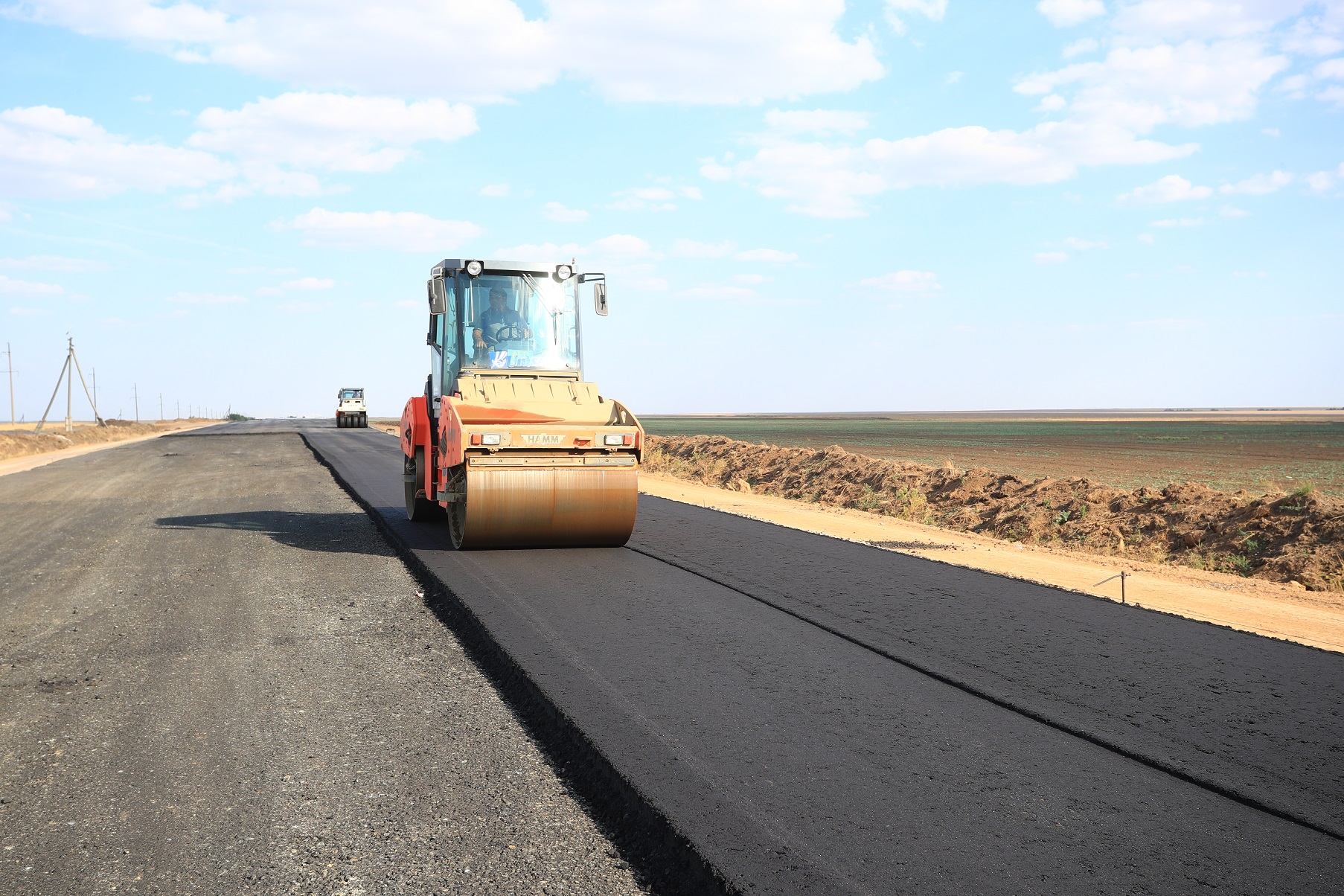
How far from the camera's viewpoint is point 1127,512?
583 inches

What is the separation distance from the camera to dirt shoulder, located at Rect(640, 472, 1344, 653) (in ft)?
26.5

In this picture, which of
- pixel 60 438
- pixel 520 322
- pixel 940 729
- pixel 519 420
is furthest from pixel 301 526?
pixel 60 438

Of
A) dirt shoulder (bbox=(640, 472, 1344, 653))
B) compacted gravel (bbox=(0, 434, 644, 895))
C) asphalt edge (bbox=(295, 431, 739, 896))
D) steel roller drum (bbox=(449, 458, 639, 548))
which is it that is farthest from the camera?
steel roller drum (bbox=(449, 458, 639, 548))

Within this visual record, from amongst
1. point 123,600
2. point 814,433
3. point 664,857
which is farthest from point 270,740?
point 814,433

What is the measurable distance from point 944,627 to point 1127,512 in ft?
30.6

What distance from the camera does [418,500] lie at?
12461 mm

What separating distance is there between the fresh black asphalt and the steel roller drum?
37.2 inches

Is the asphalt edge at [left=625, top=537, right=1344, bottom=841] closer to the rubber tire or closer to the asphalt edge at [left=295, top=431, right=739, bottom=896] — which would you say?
the asphalt edge at [left=295, top=431, right=739, bottom=896]

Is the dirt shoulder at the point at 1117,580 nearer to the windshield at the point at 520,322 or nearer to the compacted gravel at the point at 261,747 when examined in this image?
the windshield at the point at 520,322

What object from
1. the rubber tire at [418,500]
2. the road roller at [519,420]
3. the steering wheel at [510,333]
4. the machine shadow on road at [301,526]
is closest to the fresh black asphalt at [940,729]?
the road roller at [519,420]

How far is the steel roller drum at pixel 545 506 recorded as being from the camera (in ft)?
31.2

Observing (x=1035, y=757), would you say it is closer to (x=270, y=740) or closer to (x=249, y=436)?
(x=270, y=740)

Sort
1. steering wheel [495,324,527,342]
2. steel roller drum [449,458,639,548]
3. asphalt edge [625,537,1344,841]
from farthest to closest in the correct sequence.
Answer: steering wheel [495,324,527,342] → steel roller drum [449,458,639,548] → asphalt edge [625,537,1344,841]

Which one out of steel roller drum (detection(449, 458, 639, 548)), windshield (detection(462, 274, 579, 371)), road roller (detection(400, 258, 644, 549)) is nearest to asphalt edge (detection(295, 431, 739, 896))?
steel roller drum (detection(449, 458, 639, 548))
